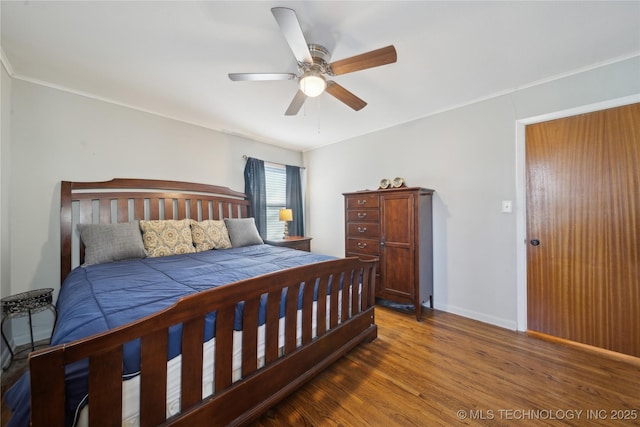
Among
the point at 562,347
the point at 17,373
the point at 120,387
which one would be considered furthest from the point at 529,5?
the point at 17,373

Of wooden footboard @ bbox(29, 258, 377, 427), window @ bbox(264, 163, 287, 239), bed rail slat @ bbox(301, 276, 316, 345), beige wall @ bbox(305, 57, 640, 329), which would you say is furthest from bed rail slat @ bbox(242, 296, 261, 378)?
window @ bbox(264, 163, 287, 239)

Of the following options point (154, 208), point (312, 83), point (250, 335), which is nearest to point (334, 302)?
point (250, 335)

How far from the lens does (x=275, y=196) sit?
162 inches

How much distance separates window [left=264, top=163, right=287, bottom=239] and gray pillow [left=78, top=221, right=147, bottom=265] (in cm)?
196

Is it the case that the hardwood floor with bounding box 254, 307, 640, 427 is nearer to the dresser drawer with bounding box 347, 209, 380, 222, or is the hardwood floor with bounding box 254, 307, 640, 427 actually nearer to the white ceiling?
the dresser drawer with bounding box 347, 209, 380, 222

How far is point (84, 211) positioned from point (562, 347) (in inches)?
181

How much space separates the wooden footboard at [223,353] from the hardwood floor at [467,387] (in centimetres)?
16

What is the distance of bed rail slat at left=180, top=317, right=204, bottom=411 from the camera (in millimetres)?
995

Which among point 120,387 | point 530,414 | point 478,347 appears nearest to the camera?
point 120,387

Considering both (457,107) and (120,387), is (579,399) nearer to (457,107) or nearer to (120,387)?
(120,387)

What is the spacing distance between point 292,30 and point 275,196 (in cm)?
297

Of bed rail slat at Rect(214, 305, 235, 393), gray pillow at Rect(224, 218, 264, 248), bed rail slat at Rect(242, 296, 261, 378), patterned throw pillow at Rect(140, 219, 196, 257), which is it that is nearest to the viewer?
bed rail slat at Rect(214, 305, 235, 393)

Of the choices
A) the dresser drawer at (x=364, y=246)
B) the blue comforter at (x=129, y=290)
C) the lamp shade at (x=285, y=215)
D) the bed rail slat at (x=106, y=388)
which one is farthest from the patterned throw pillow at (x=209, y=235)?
the bed rail slat at (x=106, y=388)

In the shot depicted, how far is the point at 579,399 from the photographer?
145cm
